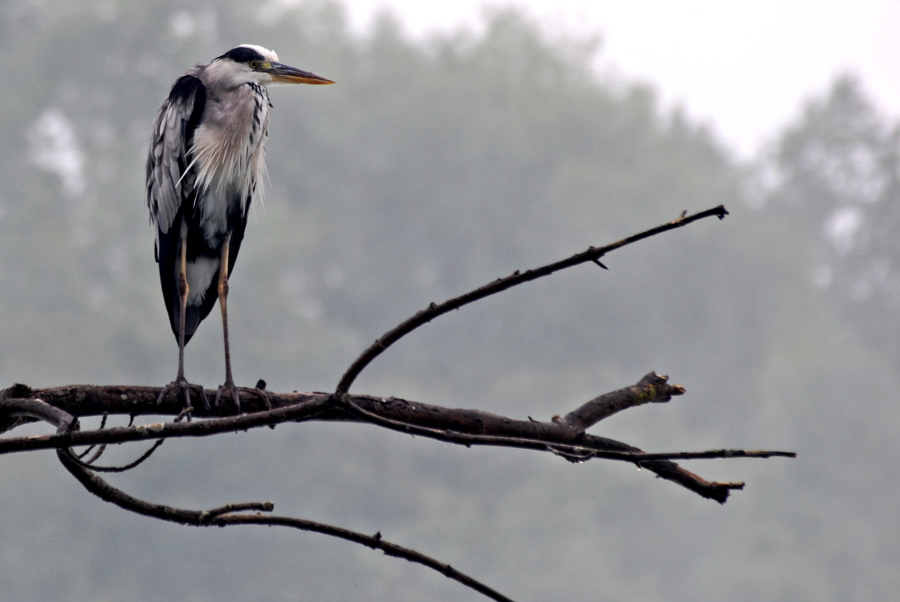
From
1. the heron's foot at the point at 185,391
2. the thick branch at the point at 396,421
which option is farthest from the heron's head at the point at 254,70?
the thick branch at the point at 396,421

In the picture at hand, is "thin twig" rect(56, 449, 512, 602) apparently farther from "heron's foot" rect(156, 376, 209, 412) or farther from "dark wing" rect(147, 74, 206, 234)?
"dark wing" rect(147, 74, 206, 234)

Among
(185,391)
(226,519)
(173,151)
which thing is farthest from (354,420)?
(173,151)

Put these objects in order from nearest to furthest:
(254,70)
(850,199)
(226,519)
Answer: (226,519)
(254,70)
(850,199)

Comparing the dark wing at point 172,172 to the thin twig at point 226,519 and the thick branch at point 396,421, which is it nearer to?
the thick branch at point 396,421

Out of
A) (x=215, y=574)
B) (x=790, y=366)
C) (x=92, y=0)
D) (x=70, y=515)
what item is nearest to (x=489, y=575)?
(x=215, y=574)

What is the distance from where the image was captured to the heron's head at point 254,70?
354cm

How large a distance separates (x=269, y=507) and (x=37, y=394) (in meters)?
0.59

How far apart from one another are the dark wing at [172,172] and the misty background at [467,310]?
1446cm

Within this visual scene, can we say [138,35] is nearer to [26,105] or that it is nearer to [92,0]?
[92,0]

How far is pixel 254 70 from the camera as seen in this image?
11.8 feet

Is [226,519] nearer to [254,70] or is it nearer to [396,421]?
[396,421]

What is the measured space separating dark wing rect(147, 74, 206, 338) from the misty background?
14.5 metres

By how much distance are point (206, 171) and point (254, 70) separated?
0.51 metres

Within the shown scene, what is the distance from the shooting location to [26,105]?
2997 centimetres
